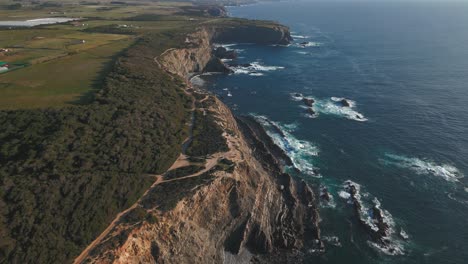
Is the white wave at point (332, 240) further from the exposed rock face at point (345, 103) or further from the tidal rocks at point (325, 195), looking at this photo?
the exposed rock face at point (345, 103)

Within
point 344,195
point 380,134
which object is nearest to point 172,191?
point 344,195

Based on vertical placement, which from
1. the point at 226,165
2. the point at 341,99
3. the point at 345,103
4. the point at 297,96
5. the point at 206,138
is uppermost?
the point at 206,138

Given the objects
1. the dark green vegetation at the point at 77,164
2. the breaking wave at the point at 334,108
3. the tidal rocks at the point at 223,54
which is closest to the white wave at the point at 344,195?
the dark green vegetation at the point at 77,164

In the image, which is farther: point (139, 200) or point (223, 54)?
point (223, 54)

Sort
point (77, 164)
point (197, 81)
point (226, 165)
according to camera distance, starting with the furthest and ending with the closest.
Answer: point (197, 81), point (226, 165), point (77, 164)

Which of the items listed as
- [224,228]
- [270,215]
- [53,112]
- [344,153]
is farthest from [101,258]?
[344,153]

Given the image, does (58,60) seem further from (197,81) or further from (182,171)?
(182,171)
